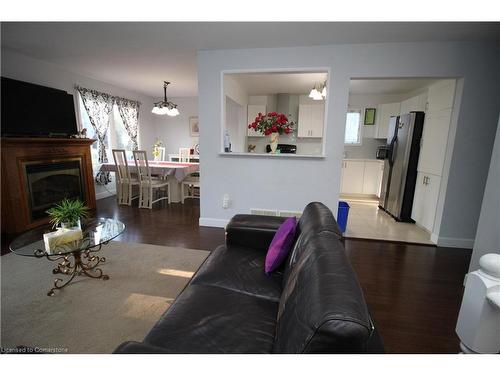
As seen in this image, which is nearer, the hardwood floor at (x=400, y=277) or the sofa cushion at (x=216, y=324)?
the sofa cushion at (x=216, y=324)

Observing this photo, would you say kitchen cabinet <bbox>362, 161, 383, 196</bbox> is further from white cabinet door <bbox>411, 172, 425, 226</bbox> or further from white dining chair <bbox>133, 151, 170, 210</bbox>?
white dining chair <bbox>133, 151, 170, 210</bbox>

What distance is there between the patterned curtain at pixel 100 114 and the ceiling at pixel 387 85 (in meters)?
4.89

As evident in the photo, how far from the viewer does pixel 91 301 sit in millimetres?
1839

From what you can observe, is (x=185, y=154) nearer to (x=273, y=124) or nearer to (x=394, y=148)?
(x=273, y=124)

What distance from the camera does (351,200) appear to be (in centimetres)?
535

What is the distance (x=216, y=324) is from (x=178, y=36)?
2867 millimetres

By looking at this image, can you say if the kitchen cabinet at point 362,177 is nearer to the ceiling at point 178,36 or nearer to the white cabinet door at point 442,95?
the white cabinet door at point 442,95

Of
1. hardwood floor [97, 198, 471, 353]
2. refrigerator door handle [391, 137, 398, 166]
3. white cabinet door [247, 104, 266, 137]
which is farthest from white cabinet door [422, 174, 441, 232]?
white cabinet door [247, 104, 266, 137]

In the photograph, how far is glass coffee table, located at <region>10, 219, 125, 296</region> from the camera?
A: 1.82 meters

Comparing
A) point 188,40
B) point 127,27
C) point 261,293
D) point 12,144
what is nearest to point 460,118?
point 261,293

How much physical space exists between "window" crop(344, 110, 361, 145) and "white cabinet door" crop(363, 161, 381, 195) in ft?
2.11

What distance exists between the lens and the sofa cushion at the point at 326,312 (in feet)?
2.05

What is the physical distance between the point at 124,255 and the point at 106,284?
1.78 feet

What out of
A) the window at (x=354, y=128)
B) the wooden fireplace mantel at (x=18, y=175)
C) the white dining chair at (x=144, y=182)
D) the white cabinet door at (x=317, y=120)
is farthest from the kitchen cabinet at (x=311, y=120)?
the wooden fireplace mantel at (x=18, y=175)
